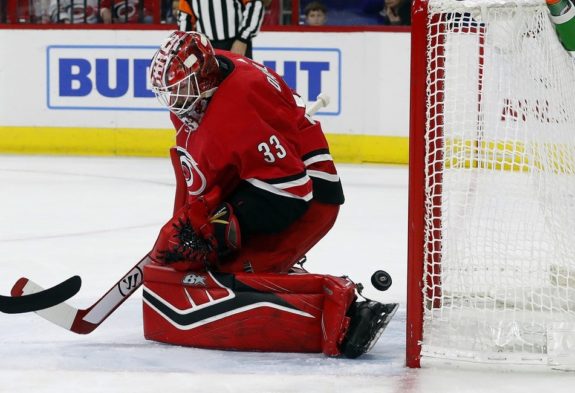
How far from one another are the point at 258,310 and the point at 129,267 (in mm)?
1184

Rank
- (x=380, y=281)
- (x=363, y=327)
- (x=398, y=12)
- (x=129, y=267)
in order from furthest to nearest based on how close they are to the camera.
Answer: (x=398, y=12) → (x=129, y=267) → (x=380, y=281) → (x=363, y=327)

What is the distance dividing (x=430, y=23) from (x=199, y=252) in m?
0.64

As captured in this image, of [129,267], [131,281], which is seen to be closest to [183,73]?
[131,281]

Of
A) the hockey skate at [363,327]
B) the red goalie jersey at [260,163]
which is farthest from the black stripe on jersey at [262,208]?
the hockey skate at [363,327]

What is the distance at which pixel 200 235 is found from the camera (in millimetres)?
2344

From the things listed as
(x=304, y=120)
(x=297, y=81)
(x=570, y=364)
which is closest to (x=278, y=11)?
(x=297, y=81)

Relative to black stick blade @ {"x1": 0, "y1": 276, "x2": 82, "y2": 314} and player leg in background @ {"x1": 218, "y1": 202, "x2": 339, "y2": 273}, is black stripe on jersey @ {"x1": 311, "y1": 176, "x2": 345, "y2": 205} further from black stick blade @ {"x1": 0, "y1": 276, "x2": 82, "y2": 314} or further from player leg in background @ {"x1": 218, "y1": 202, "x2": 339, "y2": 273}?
black stick blade @ {"x1": 0, "y1": 276, "x2": 82, "y2": 314}

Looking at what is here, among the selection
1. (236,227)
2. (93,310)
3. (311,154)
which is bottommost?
(93,310)

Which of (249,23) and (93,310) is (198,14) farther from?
(93,310)

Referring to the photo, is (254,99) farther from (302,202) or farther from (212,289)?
(212,289)

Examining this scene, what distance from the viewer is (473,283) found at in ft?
7.73

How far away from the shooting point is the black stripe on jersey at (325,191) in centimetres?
256

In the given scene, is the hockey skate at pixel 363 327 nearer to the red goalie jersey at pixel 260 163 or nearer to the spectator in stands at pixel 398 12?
the red goalie jersey at pixel 260 163

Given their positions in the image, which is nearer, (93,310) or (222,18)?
(93,310)
